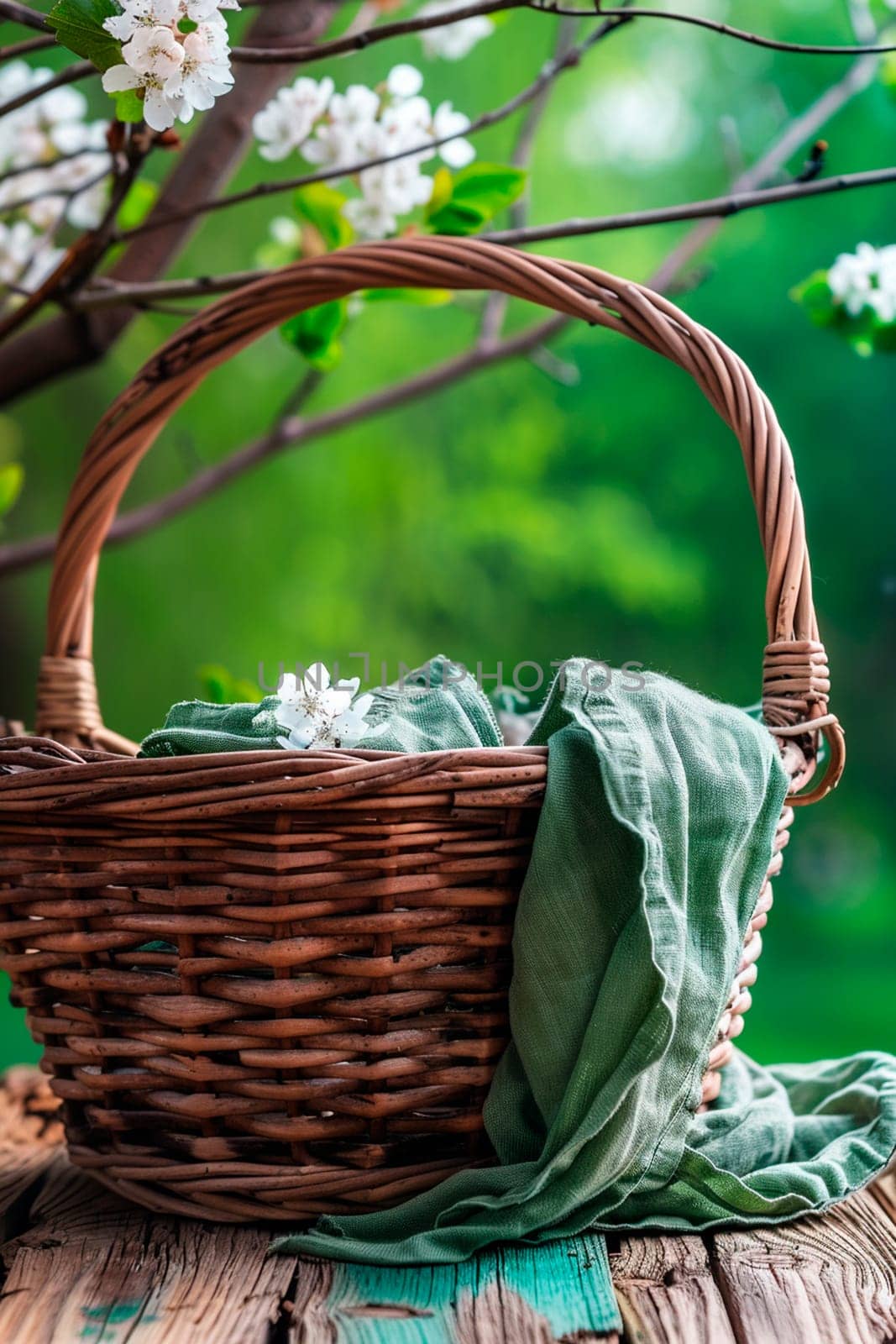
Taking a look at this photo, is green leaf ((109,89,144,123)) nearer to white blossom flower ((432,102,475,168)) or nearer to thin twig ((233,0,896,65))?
thin twig ((233,0,896,65))

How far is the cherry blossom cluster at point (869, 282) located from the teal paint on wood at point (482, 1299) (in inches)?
30.5

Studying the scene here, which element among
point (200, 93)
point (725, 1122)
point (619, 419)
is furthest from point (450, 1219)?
point (619, 419)

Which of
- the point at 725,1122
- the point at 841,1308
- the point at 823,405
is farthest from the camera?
the point at 823,405

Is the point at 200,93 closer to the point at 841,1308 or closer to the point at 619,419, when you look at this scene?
the point at 841,1308

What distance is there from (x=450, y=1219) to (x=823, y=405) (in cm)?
272

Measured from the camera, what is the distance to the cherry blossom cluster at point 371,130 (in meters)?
1.05

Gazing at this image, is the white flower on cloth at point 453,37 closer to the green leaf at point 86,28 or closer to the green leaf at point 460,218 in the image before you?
the green leaf at point 460,218

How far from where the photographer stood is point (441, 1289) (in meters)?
0.59

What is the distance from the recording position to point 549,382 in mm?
3168

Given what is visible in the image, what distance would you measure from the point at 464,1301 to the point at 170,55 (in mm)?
640

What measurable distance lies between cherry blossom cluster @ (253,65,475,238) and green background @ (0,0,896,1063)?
1860 millimetres

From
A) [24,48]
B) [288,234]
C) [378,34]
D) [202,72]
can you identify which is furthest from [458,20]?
[288,234]

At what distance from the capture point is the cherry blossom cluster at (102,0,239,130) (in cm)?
63

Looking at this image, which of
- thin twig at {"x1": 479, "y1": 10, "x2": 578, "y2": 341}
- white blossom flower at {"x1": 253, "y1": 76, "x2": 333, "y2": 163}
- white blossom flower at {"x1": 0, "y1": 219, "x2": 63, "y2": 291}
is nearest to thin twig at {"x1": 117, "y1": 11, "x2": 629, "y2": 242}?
white blossom flower at {"x1": 253, "y1": 76, "x2": 333, "y2": 163}
